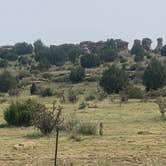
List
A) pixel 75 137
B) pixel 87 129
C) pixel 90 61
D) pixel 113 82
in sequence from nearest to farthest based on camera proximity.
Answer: pixel 75 137
pixel 87 129
pixel 113 82
pixel 90 61

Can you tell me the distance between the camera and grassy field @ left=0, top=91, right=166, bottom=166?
17625 millimetres

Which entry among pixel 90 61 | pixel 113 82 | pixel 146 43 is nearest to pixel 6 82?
pixel 113 82

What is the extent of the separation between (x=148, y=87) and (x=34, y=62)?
150 feet

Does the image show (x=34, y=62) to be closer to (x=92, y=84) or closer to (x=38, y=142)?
(x=92, y=84)

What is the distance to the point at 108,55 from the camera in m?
93.9

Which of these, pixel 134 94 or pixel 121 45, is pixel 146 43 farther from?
pixel 134 94

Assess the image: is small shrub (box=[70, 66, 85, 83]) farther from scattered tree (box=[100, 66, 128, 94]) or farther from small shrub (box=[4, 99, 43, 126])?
small shrub (box=[4, 99, 43, 126])

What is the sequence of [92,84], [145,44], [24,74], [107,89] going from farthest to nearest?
[145,44]
[24,74]
[92,84]
[107,89]

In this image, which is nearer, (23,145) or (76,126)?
(23,145)

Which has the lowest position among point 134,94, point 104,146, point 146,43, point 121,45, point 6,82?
point 134,94

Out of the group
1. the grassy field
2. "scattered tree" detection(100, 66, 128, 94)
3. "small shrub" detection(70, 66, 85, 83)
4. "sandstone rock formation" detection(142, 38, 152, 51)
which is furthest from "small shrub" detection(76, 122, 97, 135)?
"sandstone rock formation" detection(142, 38, 152, 51)

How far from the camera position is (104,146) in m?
20.5

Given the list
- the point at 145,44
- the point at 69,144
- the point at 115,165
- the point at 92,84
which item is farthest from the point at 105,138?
the point at 145,44

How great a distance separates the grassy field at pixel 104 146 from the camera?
17.6 metres
